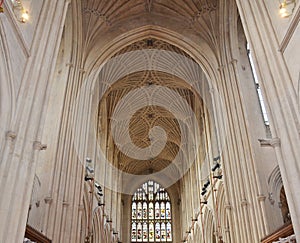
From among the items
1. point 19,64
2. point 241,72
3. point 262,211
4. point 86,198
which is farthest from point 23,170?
point 241,72

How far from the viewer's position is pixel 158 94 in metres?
23.0

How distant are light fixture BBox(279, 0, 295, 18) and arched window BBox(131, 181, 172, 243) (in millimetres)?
25537

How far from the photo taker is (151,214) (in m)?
30.9

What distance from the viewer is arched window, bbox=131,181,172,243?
29766mm

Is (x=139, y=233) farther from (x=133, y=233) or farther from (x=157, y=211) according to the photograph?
(x=157, y=211)

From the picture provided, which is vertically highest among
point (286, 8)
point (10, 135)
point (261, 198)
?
point (286, 8)

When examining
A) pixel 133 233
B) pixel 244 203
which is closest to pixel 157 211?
pixel 133 233

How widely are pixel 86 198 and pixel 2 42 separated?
9777 millimetres

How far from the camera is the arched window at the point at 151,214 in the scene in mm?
29766

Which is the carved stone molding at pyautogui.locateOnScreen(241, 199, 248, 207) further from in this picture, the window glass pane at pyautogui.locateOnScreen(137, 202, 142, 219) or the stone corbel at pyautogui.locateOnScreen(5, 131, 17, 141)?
the window glass pane at pyautogui.locateOnScreen(137, 202, 142, 219)

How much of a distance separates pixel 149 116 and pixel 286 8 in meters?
18.7

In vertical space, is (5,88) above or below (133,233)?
below

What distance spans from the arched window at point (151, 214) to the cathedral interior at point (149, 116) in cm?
13

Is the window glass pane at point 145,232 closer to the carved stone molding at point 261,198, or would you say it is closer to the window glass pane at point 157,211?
the window glass pane at point 157,211
